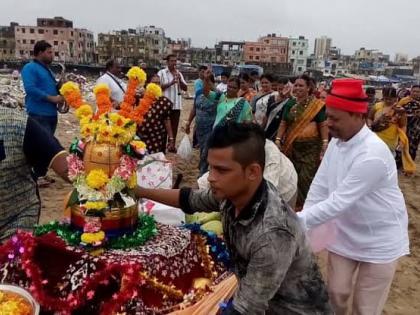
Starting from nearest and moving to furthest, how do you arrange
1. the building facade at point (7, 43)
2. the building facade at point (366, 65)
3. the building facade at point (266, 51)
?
the building facade at point (7, 43)
the building facade at point (266, 51)
the building facade at point (366, 65)

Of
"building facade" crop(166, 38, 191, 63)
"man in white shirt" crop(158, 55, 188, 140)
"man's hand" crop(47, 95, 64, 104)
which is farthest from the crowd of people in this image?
"building facade" crop(166, 38, 191, 63)

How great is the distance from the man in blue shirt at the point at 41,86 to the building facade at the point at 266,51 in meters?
82.1

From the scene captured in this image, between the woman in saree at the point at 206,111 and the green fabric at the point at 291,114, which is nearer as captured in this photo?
the green fabric at the point at 291,114

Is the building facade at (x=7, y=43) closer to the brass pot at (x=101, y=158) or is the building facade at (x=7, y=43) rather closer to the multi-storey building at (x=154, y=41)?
the multi-storey building at (x=154, y=41)

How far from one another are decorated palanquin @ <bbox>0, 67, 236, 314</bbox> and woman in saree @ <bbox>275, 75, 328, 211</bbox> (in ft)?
9.06

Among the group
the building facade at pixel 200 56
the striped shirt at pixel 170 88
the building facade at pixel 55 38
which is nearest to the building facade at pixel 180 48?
the building facade at pixel 200 56

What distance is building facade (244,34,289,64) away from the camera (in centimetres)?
8588

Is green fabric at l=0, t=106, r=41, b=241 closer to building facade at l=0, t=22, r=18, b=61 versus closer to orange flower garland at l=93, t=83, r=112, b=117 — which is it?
orange flower garland at l=93, t=83, r=112, b=117

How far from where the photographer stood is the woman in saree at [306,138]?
481 centimetres

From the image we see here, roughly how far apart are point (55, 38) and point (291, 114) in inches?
3052

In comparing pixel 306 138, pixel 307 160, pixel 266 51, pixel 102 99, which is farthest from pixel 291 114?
pixel 266 51

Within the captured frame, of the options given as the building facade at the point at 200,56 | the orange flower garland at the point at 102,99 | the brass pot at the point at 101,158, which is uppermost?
the building facade at the point at 200,56

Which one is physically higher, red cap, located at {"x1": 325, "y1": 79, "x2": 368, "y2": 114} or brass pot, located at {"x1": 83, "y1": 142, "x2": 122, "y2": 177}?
red cap, located at {"x1": 325, "y1": 79, "x2": 368, "y2": 114}

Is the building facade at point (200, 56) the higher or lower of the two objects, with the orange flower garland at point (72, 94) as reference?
higher
